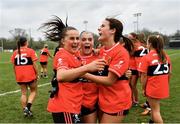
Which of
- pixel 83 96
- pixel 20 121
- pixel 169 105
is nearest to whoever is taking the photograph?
pixel 83 96

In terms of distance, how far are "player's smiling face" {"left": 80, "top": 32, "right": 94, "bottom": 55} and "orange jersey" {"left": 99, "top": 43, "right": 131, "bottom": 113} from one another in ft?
1.41

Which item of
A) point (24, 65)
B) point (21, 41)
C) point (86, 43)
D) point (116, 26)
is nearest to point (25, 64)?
point (24, 65)

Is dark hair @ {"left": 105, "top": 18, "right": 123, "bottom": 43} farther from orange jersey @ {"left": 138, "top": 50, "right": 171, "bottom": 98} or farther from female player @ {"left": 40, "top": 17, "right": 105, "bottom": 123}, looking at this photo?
orange jersey @ {"left": 138, "top": 50, "right": 171, "bottom": 98}

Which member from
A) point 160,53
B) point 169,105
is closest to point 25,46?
point 160,53

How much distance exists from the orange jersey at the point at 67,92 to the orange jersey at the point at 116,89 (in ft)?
1.13

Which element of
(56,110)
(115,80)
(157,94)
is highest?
(115,80)

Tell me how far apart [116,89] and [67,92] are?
2.09ft

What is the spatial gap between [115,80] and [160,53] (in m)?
2.64

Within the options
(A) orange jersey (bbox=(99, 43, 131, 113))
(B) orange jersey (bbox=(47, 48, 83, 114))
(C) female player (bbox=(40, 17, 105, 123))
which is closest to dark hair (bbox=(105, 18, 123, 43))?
(A) orange jersey (bbox=(99, 43, 131, 113))

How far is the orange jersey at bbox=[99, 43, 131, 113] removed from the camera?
424cm

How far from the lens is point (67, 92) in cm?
413

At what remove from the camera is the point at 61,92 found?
13.7 feet

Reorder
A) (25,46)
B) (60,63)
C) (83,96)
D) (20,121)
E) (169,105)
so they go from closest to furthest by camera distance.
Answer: (60,63) → (83,96) → (20,121) → (25,46) → (169,105)

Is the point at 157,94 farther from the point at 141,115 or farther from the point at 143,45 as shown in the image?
the point at 143,45
